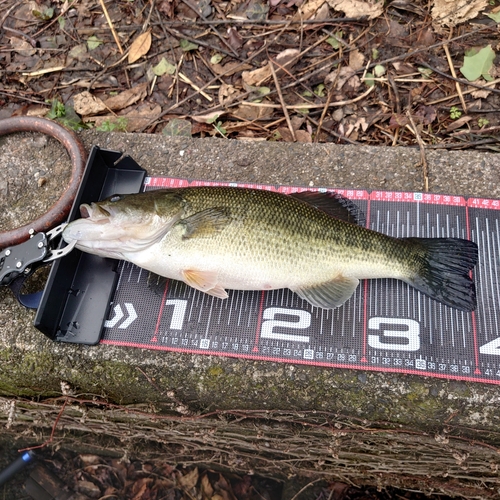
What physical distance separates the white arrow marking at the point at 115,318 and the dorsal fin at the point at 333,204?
148cm

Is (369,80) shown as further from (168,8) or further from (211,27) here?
(168,8)

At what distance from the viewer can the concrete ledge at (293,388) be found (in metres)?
2.70

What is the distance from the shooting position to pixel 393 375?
8.87 feet

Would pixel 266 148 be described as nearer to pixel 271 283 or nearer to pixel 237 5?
pixel 271 283

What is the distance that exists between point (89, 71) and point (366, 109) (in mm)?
2885

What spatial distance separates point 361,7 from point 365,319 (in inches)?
123

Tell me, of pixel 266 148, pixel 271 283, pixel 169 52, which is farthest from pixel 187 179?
pixel 169 52

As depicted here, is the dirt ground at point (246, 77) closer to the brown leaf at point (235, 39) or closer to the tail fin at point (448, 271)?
the brown leaf at point (235, 39)

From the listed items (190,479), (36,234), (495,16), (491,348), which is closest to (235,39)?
(495,16)

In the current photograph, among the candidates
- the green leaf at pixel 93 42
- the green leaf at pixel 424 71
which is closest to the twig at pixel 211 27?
the green leaf at pixel 93 42

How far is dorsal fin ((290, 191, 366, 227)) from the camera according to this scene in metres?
2.96

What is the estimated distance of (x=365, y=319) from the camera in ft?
9.29

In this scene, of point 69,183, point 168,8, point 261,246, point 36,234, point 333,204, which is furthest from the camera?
point 168,8

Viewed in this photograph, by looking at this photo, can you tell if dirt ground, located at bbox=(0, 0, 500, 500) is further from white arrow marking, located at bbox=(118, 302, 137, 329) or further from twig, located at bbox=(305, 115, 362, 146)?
white arrow marking, located at bbox=(118, 302, 137, 329)
